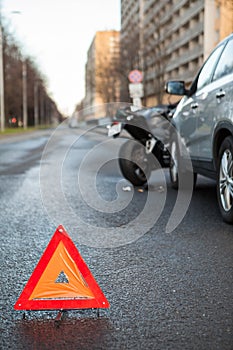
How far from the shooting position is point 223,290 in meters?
3.35

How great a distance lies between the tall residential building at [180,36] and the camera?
1880 inches

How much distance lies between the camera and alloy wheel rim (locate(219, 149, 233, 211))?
5289mm

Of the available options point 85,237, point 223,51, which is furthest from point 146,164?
point 85,237

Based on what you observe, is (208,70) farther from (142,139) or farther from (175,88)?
(142,139)

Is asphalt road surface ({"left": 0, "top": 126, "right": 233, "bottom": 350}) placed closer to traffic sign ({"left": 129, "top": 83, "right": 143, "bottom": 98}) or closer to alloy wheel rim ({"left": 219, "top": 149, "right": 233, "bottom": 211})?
alloy wheel rim ({"left": 219, "top": 149, "right": 233, "bottom": 211})

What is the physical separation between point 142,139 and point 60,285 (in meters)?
5.26

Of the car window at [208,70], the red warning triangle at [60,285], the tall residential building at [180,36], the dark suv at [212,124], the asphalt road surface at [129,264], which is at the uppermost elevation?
the tall residential building at [180,36]

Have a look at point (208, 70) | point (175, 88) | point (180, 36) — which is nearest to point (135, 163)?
point (175, 88)

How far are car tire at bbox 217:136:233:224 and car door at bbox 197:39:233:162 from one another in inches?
10.8

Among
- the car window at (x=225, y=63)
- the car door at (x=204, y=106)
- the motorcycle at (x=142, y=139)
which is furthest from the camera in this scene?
the motorcycle at (x=142, y=139)

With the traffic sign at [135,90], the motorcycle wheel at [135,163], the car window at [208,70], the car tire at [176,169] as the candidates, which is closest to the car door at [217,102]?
the car window at [208,70]

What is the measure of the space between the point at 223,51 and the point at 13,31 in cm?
5940

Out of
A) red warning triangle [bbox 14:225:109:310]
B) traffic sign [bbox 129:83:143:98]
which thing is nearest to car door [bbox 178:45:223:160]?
red warning triangle [bbox 14:225:109:310]

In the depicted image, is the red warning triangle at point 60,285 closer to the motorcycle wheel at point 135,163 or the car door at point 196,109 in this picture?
the car door at point 196,109
